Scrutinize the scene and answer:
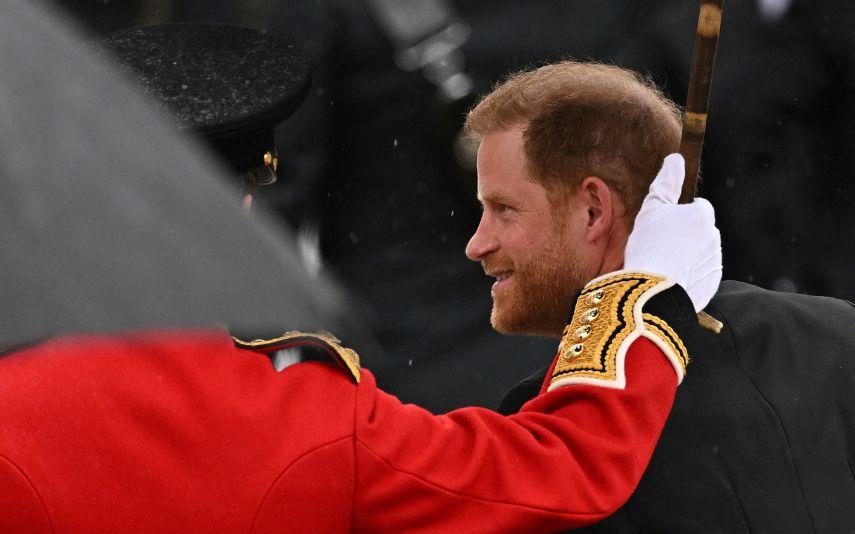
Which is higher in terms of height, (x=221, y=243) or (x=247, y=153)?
(x=221, y=243)

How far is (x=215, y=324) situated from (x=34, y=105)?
0.16 meters

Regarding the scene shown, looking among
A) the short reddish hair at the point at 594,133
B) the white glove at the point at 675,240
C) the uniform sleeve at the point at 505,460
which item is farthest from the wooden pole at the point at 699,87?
the uniform sleeve at the point at 505,460

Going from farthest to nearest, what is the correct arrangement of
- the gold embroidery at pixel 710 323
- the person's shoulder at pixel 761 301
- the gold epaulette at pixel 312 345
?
the person's shoulder at pixel 761 301 → the gold embroidery at pixel 710 323 → the gold epaulette at pixel 312 345

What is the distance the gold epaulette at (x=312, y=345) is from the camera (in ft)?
5.74

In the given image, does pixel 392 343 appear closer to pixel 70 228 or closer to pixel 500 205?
pixel 500 205

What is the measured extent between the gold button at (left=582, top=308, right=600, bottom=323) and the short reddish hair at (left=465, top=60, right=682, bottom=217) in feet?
1.27

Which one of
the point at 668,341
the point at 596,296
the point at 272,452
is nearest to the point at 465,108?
the point at 596,296

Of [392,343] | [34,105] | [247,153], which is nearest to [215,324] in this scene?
[34,105]

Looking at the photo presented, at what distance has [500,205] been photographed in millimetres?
2564

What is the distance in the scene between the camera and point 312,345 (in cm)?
180

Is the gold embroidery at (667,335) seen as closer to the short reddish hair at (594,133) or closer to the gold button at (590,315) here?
the gold button at (590,315)

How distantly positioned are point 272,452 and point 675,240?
0.87m

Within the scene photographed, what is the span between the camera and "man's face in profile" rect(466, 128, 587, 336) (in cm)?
251

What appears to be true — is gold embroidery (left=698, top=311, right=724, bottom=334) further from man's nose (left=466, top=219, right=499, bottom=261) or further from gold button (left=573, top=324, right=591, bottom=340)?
man's nose (left=466, top=219, right=499, bottom=261)
